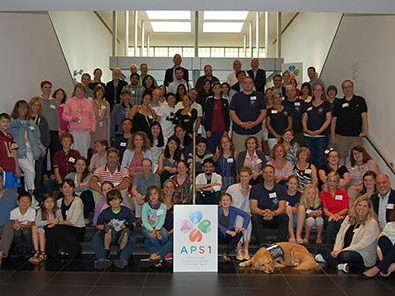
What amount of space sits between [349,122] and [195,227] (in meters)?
3.32

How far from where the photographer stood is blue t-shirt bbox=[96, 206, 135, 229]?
6828 millimetres

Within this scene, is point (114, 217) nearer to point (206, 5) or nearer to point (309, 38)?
point (206, 5)

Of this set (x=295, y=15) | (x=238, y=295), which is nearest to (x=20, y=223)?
(x=238, y=295)

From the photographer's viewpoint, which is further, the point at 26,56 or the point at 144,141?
the point at 26,56

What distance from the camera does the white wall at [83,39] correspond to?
11.6m

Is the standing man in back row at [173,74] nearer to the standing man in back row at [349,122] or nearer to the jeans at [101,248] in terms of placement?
the standing man in back row at [349,122]

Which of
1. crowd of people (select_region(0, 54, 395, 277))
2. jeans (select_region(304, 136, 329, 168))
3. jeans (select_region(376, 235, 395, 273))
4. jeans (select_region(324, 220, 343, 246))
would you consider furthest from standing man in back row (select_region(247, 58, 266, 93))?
jeans (select_region(376, 235, 395, 273))

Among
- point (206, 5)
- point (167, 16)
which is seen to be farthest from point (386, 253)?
point (167, 16)

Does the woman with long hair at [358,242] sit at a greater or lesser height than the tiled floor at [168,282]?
greater

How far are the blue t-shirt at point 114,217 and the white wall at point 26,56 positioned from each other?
2.42 metres

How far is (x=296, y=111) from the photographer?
8.92 m

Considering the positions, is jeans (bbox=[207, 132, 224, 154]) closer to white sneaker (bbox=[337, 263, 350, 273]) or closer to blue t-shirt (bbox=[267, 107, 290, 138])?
blue t-shirt (bbox=[267, 107, 290, 138])

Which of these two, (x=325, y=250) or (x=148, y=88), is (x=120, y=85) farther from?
(x=325, y=250)

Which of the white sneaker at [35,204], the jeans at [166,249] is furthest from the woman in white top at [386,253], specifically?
the white sneaker at [35,204]
